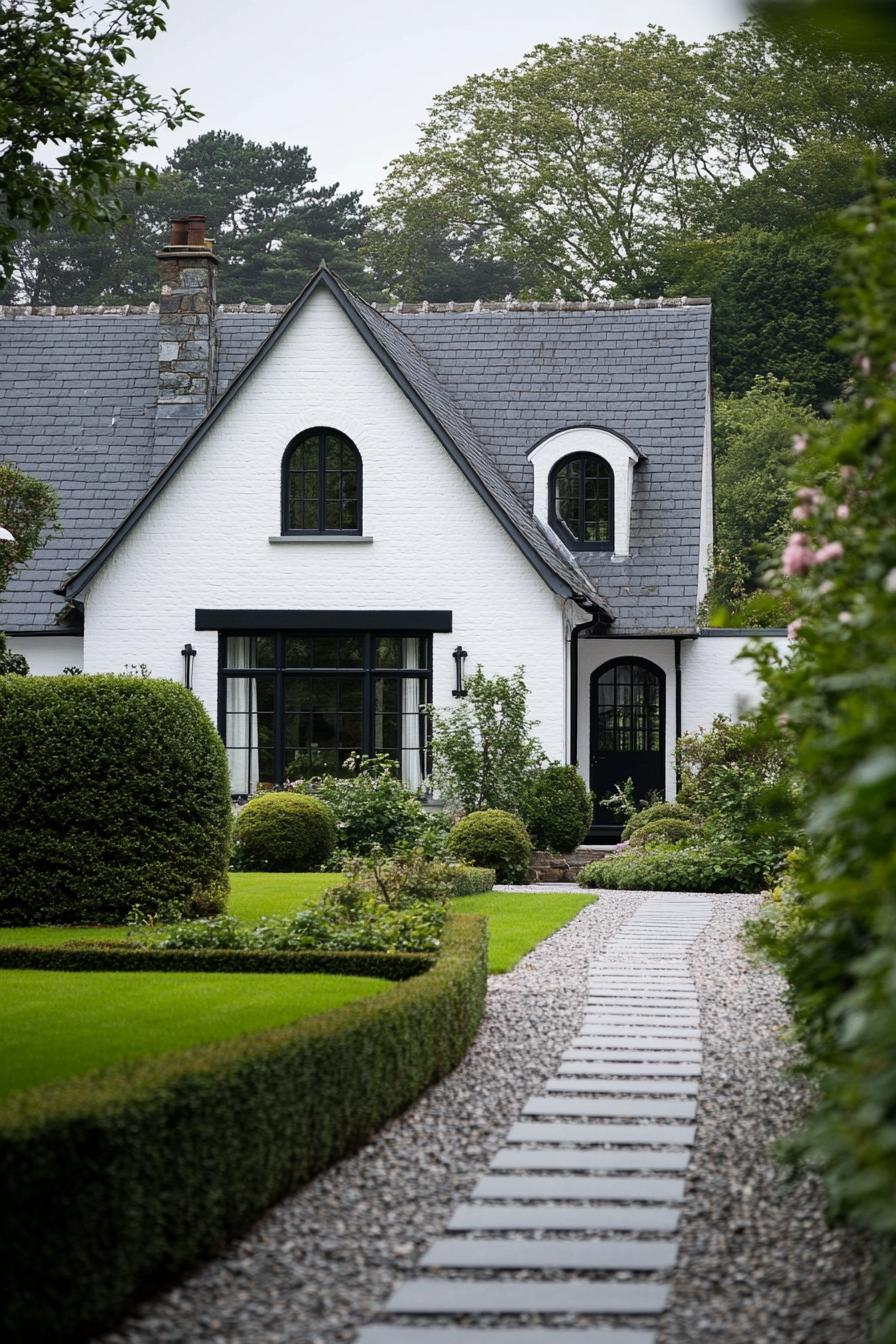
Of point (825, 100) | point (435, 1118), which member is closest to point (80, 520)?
point (435, 1118)

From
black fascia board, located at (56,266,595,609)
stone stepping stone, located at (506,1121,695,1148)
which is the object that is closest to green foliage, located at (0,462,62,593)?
black fascia board, located at (56,266,595,609)

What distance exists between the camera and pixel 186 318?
2202cm

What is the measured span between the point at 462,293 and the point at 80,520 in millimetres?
22708

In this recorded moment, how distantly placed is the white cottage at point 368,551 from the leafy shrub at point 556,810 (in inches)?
44.9

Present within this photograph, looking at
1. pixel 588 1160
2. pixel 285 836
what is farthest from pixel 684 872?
pixel 588 1160

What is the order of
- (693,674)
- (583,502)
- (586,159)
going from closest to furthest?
(693,674) → (583,502) → (586,159)

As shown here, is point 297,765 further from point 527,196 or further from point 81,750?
point 527,196

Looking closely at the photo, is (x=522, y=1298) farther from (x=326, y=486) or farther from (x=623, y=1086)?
(x=326, y=486)

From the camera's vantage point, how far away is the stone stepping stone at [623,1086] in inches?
253

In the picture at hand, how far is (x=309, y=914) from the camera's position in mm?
9508

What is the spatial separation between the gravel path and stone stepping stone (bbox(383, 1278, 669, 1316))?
0.20 ft

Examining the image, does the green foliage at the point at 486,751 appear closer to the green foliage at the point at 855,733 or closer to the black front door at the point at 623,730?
the black front door at the point at 623,730

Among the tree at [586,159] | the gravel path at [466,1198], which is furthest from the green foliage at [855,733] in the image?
the tree at [586,159]

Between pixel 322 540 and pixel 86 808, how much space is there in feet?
27.8
